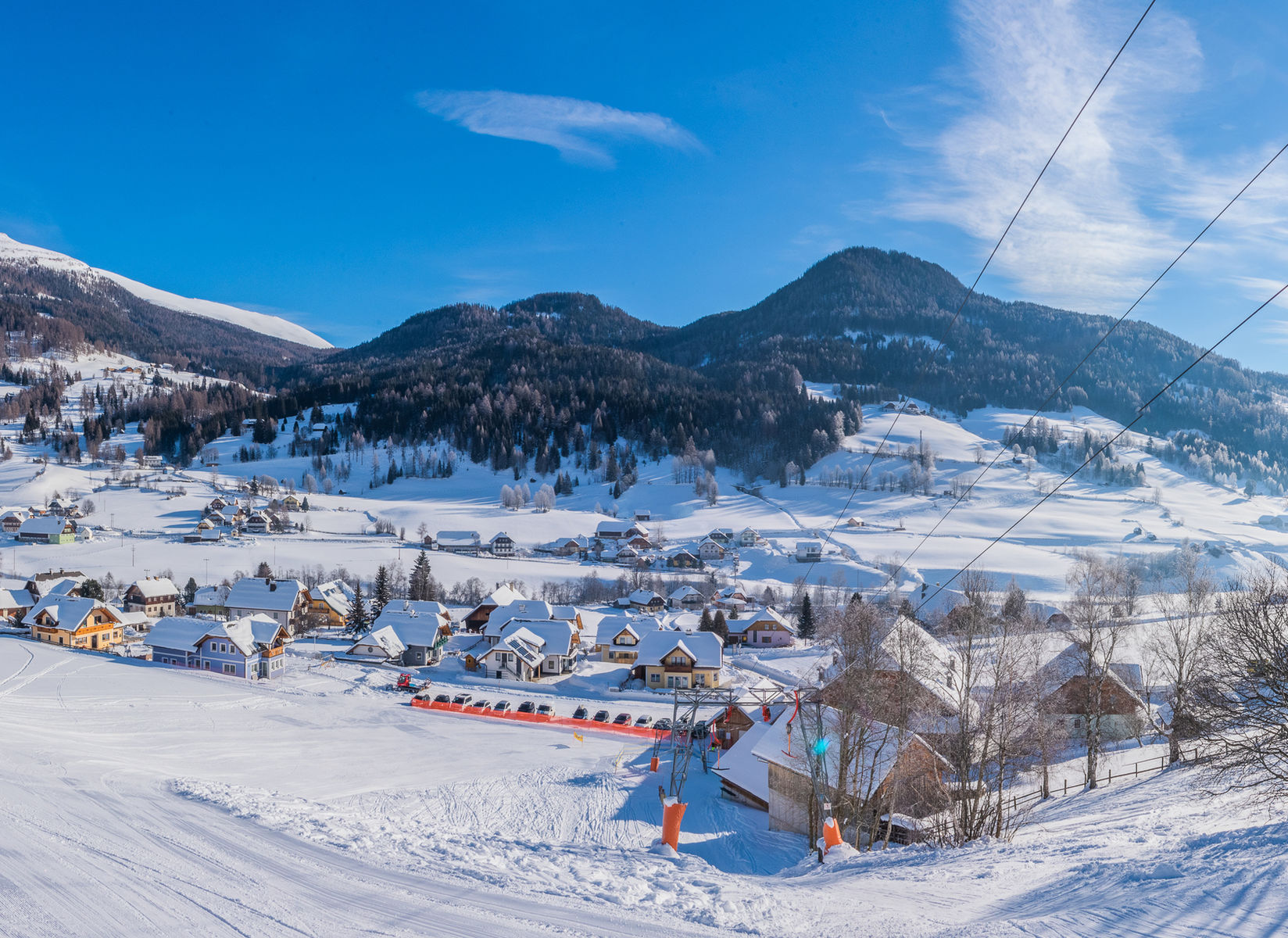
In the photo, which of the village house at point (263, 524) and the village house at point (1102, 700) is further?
the village house at point (263, 524)

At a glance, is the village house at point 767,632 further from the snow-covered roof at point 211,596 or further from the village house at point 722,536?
the snow-covered roof at point 211,596

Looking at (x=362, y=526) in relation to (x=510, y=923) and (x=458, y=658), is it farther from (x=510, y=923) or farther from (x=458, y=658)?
(x=510, y=923)

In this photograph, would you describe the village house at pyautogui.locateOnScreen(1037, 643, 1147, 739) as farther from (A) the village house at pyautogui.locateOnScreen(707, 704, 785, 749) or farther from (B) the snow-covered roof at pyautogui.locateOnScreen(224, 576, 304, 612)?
(B) the snow-covered roof at pyautogui.locateOnScreen(224, 576, 304, 612)

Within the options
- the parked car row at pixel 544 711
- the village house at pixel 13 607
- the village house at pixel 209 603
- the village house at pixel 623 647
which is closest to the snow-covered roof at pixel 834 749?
the parked car row at pixel 544 711

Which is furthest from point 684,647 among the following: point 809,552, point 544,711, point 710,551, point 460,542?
point 460,542

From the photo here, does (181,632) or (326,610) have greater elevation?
(181,632)

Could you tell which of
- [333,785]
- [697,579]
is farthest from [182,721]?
[697,579]

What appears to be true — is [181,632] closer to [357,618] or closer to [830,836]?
[357,618]
